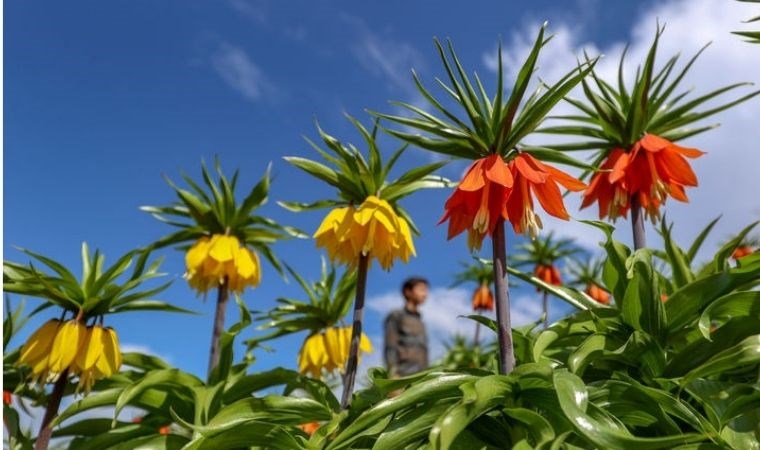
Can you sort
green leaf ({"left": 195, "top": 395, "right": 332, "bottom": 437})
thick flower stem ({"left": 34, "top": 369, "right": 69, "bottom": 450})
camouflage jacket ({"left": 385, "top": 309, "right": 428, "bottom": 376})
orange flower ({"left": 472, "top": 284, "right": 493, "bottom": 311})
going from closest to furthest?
green leaf ({"left": 195, "top": 395, "right": 332, "bottom": 437}), thick flower stem ({"left": 34, "top": 369, "right": 69, "bottom": 450}), camouflage jacket ({"left": 385, "top": 309, "right": 428, "bottom": 376}), orange flower ({"left": 472, "top": 284, "right": 493, "bottom": 311})

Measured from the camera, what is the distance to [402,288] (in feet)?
26.1

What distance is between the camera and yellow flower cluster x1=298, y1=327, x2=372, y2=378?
3676 millimetres

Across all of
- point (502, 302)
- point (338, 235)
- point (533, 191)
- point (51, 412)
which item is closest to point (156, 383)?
point (51, 412)

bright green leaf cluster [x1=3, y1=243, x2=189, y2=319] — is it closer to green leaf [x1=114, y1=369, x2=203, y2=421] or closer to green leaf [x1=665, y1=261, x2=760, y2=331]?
green leaf [x1=114, y1=369, x2=203, y2=421]

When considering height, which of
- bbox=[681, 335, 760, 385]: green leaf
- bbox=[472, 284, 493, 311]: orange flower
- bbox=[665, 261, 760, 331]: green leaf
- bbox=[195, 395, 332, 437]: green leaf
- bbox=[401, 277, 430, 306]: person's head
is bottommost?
bbox=[681, 335, 760, 385]: green leaf

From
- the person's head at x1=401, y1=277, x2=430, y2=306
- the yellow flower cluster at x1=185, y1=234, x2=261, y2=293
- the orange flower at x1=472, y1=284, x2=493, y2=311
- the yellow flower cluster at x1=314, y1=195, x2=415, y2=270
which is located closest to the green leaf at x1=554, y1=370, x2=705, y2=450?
the yellow flower cluster at x1=314, y1=195, x2=415, y2=270

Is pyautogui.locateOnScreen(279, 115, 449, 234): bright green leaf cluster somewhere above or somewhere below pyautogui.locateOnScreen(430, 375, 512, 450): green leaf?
above

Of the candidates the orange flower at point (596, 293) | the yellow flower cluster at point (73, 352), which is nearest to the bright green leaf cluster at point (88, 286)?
the yellow flower cluster at point (73, 352)

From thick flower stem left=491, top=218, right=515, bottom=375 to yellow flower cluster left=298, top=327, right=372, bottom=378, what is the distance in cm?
170

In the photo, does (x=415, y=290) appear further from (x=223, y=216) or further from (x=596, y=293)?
(x=223, y=216)

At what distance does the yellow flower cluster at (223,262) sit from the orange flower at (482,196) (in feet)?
5.54

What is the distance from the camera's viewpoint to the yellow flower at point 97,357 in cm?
283

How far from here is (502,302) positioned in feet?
6.48

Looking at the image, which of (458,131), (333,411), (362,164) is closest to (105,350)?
(333,411)
